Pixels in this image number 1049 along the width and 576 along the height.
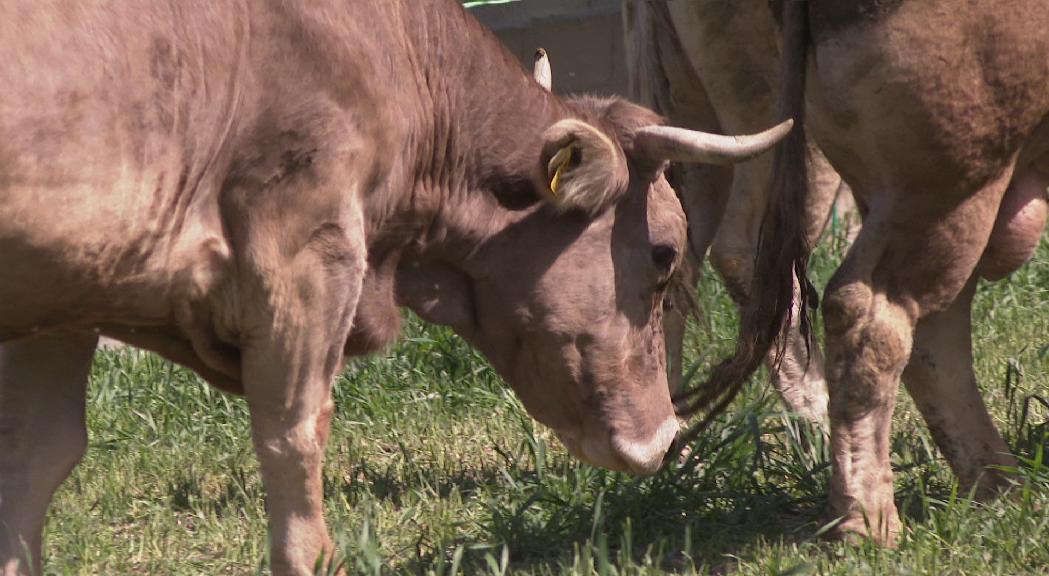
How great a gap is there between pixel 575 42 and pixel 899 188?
13.7ft

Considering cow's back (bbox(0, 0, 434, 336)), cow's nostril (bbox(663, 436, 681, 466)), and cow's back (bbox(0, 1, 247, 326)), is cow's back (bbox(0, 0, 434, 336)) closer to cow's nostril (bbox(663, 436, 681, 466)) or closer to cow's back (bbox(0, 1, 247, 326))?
cow's back (bbox(0, 1, 247, 326))

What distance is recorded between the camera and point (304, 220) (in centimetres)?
381

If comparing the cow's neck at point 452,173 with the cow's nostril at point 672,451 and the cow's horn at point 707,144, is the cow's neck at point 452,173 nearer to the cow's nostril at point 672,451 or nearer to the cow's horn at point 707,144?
the cow's horn at point 707,144

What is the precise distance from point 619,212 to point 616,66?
161 inches

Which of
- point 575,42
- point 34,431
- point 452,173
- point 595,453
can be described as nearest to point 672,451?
point 595,453

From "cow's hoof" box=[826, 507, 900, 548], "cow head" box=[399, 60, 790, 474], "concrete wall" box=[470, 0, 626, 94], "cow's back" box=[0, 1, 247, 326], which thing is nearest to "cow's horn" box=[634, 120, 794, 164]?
"cow head" box=[399, 60, 790, 474]

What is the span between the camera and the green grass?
172 inches

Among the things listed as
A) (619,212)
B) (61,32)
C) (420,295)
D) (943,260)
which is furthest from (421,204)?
(943,260)

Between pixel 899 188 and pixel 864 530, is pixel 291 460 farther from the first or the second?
pixel 899 188

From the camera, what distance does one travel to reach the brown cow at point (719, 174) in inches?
212

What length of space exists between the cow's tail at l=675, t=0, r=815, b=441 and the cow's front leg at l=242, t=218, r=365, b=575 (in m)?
1.24

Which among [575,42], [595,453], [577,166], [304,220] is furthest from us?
[575,42]

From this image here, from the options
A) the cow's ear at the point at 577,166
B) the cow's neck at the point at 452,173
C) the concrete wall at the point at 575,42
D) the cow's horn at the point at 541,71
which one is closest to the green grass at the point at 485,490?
the cow's neck at the point at 452,173

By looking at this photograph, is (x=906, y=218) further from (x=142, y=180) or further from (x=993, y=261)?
(x=142, y=180)
